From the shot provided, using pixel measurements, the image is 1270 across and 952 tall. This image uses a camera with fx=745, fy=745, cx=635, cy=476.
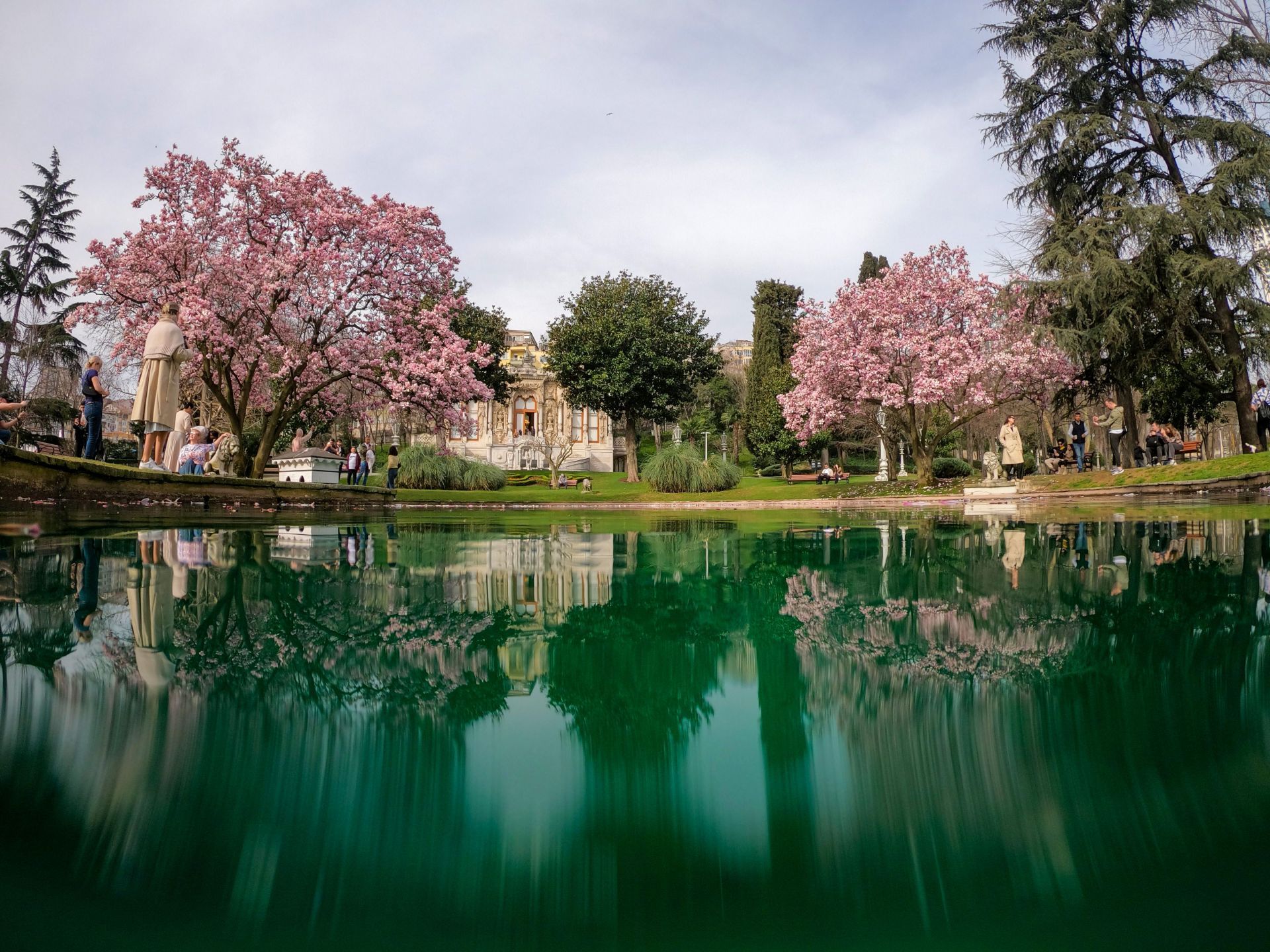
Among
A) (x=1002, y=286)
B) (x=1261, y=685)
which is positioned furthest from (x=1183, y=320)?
(x=1261, y=685)

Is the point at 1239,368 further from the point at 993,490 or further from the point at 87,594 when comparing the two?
the point at 87,594

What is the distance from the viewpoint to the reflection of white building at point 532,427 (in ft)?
169

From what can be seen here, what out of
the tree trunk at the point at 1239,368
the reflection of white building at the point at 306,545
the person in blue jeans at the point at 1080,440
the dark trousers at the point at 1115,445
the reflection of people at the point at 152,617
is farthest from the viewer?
the person in blue jeans at the point at 1080,440

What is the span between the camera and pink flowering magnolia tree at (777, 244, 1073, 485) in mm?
19438

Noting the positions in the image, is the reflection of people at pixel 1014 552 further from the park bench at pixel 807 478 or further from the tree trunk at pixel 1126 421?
the park bench at pixel 807 478

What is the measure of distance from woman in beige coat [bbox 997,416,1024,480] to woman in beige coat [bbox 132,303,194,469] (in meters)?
16.4

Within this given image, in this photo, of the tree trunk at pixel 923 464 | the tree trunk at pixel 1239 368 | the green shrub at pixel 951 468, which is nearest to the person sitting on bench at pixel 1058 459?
the tree trunk at pixel 923 464

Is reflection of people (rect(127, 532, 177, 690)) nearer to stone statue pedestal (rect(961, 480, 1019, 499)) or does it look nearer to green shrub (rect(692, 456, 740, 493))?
stone statue pedestal (rect(961, 480, 1019, 499))

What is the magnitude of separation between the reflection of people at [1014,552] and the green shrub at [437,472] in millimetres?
23120

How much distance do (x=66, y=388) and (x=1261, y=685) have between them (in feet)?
128

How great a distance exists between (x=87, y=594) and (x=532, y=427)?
5343 centimetres

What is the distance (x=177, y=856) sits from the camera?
27.7 inches

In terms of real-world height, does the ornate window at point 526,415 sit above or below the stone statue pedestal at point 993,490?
above

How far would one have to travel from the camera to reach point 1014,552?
3.77 m
